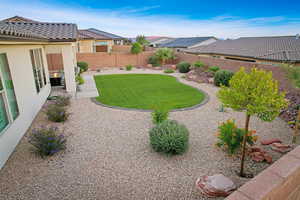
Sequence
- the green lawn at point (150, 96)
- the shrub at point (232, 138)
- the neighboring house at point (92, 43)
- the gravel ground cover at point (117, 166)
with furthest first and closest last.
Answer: the neighboring house at point (92, 43)
the green lawn at point (150, 96)
the shrub at point (232, 138)
the gravel ground cover at point (117, 166)

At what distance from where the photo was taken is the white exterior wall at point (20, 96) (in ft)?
14.3

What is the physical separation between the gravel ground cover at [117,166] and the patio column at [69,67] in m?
3.91

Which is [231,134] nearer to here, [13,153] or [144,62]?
[13,153]

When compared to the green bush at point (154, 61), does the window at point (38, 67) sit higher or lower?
higher

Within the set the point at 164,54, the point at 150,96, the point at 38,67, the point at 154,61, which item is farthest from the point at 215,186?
the point at 154,61

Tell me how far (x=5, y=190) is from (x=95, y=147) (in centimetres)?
201

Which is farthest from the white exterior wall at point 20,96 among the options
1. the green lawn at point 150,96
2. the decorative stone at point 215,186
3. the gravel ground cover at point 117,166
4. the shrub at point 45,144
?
the decorative stone at point 215,186

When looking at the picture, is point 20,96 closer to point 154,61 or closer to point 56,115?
point 56,115

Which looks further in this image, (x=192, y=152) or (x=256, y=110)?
(x=192, y=152)

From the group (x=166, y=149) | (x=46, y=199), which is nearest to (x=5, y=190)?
(x=46, y=199)

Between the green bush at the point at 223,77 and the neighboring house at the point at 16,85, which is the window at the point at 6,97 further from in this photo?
the green bush at the point at 223,77

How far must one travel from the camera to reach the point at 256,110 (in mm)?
3283

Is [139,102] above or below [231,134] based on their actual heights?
below

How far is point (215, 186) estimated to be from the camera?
3297 millimetres
